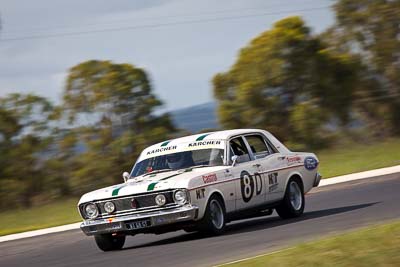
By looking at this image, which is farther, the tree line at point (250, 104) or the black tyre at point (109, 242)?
the tree line at point (250, 104)

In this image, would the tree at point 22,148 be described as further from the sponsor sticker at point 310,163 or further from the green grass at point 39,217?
the sponsor sticker at point 310,163

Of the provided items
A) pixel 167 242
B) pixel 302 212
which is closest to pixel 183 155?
pixel 167 242

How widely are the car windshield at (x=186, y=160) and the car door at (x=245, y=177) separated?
9.3 inches

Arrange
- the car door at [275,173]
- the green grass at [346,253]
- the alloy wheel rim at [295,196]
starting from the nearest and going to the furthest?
the green grass at [346,253] → the car door at [275,173] → the alloy wheel rim at [295,196]

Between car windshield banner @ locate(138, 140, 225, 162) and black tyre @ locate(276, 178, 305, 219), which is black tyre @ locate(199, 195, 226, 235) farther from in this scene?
black tyre @ locate(276, 178, 305, 219)

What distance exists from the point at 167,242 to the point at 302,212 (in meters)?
2.80

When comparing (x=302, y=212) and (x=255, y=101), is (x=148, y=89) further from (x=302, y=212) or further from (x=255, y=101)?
(x=302, y=212)

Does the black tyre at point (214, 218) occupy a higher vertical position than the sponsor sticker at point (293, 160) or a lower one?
lower

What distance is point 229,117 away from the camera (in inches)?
1451

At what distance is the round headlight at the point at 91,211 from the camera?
14.0 meters

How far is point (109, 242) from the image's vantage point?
46.6ft

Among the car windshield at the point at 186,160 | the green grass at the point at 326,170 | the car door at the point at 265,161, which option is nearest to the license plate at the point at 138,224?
the car windshield at the point at 186,160

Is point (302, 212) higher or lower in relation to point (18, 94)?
lower

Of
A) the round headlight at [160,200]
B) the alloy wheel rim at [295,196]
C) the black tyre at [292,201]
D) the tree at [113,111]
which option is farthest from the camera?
the tree at [113,111]
